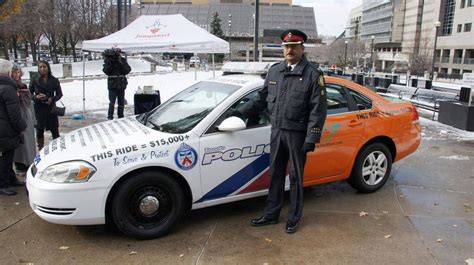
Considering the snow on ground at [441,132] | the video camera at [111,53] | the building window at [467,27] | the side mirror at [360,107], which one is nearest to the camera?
the side mirror at [360,107]

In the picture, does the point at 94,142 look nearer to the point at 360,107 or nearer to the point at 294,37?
the point at 294,37

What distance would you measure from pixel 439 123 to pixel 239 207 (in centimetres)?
894

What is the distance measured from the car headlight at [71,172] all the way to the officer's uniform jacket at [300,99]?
1775mm

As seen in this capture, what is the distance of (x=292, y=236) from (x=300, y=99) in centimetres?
136

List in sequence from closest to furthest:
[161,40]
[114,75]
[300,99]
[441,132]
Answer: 1. [300,99]
2. [441,132]
3. [114,75]
4. [161,40]

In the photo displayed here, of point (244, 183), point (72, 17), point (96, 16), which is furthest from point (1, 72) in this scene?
point (96, 16)

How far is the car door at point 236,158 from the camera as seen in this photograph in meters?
4.14

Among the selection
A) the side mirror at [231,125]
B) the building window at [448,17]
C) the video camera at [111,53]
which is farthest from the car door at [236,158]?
the building window at [448,17]

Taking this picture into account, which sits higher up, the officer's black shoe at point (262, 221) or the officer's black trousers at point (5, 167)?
the officer's black trousers at point (5, 167)

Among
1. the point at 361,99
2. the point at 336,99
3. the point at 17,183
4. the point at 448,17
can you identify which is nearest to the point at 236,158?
the point at 336,99

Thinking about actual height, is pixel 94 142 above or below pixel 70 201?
above

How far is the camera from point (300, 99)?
391 centimetres

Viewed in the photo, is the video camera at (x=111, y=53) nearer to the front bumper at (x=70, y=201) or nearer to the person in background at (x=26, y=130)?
the person in background at (x=26, y=130)

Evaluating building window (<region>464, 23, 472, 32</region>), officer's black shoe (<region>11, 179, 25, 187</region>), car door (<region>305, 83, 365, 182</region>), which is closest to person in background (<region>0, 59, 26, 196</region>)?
officer's black shoe (<region>11, 179, 25, 187</region>)
